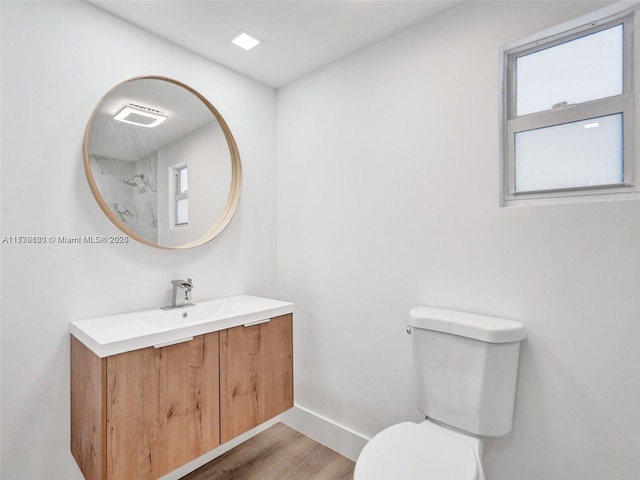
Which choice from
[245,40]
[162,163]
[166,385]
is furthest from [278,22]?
[166,385]

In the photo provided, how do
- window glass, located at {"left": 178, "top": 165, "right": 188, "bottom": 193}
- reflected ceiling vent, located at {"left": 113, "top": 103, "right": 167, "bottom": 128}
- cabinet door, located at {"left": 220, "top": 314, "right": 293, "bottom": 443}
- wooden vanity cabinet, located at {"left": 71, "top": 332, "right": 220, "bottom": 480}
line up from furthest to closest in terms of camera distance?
1. window glass, located at {"left": 178, "top": 165, "right": 188, "bottom": 193}
2. reflected ceiling vent, located at {"left": 113, "top": 103, "right": 167, "bottom": 128}
3. cabinet door, located at {"left": 220, "top": 314, "right": 293, "bottom": 443}
4. wooden vanity cabinet, located at {"left": 71, "top": 332, "right": 220, "bottom": 480}

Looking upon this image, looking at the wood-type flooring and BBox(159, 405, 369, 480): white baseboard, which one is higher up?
BBox(159, 405, 369, 480): white baseboard

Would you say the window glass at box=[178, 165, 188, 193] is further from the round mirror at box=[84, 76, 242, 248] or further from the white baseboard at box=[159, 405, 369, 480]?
the white baseboard at box=[159, 405, 369, 480]

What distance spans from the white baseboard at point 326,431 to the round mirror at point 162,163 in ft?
4.38

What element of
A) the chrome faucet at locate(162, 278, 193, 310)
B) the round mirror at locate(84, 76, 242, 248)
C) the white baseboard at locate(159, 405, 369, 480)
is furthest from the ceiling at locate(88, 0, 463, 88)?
the white baseboard at locate(159, 405, 369, 480)

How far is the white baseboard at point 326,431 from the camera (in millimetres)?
1867

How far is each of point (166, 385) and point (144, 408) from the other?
102 millimetres

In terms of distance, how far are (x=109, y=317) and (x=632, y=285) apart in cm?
213

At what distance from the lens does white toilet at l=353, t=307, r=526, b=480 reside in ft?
3.58

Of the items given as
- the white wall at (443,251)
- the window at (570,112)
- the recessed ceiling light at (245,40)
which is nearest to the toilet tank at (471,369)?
the white wall at (443,251)

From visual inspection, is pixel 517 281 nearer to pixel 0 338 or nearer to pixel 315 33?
pixel 315 33

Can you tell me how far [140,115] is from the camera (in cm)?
166

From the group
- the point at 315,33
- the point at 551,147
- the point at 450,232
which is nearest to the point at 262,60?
the point at 315,33

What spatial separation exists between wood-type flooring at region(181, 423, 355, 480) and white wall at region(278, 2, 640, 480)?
0.21 metres
